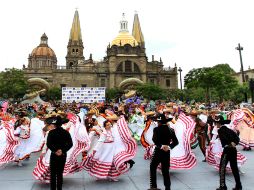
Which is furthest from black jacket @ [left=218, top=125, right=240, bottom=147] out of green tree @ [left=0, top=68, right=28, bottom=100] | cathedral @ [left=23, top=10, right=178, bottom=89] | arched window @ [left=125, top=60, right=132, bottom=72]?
arched window @ [left=125, top=60, right=132, bottom=72]

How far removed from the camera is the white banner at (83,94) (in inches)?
949

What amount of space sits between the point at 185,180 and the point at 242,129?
5.59 m

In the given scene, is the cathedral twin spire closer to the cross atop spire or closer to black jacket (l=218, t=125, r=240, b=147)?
the cross atop spire

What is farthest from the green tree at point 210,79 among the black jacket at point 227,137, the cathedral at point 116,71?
the black jacket at point 227,137

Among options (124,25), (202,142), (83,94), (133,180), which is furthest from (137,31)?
(133,180)

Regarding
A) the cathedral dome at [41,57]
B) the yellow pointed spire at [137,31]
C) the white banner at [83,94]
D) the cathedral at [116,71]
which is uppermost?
the yellow pointed spire at [137,31]

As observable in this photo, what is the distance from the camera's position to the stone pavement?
6469 millimetres

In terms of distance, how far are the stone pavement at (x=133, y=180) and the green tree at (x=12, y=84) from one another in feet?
164

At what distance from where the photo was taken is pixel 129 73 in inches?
3150

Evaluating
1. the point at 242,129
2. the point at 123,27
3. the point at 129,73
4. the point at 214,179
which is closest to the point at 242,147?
the point at 242,129

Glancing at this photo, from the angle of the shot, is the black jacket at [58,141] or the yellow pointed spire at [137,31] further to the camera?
the yellow pointed spire at [137,31]

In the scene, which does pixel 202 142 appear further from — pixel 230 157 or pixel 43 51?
pixel 43 51

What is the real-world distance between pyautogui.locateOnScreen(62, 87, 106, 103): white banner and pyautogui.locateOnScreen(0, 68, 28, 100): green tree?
3392 cm

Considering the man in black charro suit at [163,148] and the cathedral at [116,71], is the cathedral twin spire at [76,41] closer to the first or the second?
the cathedral at [116,71]
